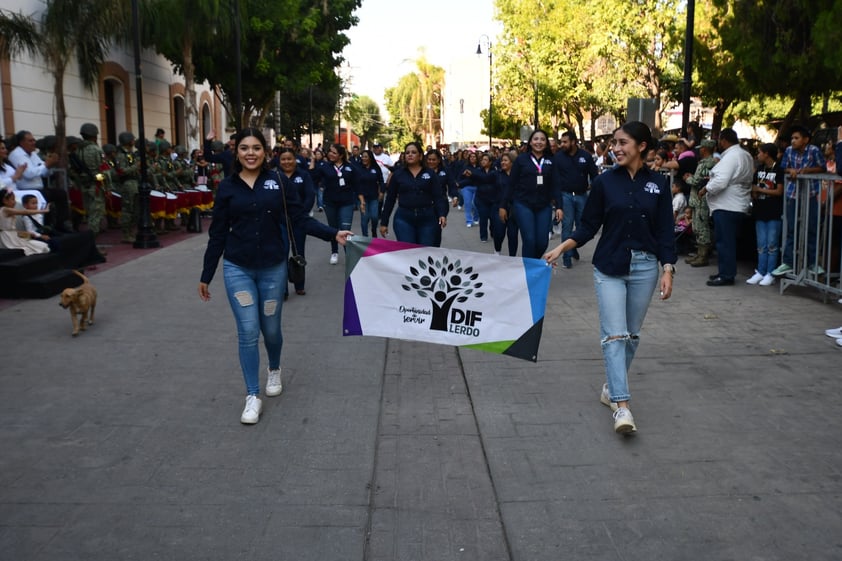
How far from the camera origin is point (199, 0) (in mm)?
22797

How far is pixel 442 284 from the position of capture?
612cm

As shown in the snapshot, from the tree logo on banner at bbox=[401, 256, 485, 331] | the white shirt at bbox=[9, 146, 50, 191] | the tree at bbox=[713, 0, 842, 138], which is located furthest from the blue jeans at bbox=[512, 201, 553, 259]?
the tree at bbox=[713, 0, 842, 138]

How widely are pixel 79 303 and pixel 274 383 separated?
2796 mm

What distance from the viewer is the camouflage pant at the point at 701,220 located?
12.3 meters

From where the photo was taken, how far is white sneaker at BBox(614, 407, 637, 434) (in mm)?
5191

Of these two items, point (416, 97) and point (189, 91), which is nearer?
point (189, 91)

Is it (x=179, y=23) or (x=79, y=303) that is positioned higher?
(x=179, y=23)

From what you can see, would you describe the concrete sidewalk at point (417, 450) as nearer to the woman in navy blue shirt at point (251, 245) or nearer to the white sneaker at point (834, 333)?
the white sneaker at point (834, 333)

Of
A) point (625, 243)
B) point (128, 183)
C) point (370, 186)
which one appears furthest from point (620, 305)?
point (128, 183)

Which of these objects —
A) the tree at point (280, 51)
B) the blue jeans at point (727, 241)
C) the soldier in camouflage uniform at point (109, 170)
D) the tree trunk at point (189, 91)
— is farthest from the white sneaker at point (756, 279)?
the tree at point (280, 51)

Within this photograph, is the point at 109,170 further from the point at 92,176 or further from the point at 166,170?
the point at 166,170

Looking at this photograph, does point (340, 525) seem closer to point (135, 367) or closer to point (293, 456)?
point (293, 456)

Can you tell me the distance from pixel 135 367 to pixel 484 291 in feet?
9.89

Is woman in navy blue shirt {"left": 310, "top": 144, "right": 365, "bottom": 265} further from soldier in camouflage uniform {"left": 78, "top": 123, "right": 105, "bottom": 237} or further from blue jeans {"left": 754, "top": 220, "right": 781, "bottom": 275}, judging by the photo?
blue jeans {"left": 754, "top": 220, "right": 781, "bottom": 275}
